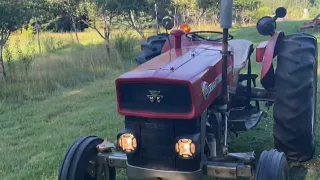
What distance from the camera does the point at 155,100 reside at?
3.07 m

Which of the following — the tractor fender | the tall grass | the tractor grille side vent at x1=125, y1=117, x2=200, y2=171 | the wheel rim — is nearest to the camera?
the tractor grille side vent at x1=125, y1=117, x2=200, y2=171

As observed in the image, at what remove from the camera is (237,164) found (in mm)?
3264

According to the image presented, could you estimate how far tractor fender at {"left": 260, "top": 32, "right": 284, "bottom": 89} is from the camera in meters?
4.14

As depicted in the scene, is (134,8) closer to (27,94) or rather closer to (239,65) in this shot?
(27,94)

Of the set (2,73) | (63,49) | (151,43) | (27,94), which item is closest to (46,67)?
(2,73)

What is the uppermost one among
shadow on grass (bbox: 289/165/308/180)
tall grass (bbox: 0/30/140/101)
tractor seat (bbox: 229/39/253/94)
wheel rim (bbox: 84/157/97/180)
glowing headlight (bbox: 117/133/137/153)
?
tractor seat (bbox: 229/39/253/94)

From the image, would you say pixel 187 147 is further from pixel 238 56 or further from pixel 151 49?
pixel 151 49

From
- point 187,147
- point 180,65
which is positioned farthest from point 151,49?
point 187,147

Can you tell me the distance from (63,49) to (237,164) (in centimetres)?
1315

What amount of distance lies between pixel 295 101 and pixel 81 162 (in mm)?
1842

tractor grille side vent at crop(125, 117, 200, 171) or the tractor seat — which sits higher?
the tractor seat

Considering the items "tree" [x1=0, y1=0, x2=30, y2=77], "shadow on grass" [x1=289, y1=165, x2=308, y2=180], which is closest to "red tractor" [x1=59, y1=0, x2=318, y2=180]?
"shadow on grass" [x1=289, y1=165, x2=308, y2=180]

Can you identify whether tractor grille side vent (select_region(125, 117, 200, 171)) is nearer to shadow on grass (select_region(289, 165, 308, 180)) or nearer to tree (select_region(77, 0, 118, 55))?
shadow on grass (select_region(289, 165, 308, 180))

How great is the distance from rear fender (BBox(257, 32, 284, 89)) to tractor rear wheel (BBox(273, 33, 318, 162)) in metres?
0.09
